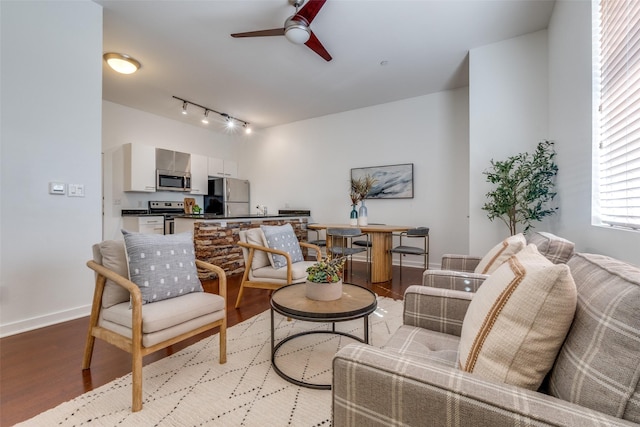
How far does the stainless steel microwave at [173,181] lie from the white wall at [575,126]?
5962 mm

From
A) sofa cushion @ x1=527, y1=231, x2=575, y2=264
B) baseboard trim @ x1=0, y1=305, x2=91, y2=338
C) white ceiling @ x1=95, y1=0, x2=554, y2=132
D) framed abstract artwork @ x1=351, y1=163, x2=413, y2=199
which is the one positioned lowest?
baseboard trim @ x1=0, y1=305, x2=91, y2=338

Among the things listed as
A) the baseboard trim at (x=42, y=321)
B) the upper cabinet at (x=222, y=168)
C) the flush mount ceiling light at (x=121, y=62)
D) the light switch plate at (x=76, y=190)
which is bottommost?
the baseboard trim at (x=42, y=321)

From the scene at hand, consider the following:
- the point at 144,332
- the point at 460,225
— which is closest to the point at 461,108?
the point at 460,225

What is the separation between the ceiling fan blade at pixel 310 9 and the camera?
7.98 ft

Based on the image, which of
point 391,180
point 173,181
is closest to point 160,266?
point 391,180

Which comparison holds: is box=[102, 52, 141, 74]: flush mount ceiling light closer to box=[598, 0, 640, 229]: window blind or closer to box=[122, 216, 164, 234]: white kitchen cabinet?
box=[122, 216, 164, 234]: white kitchen cabinet

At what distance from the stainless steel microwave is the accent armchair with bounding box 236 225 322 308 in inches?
134

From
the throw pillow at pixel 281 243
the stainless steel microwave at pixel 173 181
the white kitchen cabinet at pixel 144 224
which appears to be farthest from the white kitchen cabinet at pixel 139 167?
the throw pillow at pixel 281 243

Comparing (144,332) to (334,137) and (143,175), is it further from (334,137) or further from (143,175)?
(334,137)

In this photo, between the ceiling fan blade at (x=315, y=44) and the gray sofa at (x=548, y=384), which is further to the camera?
the ceiling fan blade at (x=315, y=44)

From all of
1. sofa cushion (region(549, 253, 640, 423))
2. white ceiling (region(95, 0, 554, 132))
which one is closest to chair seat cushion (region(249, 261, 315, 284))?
sofa cushion (region(549, 253, 640, 423))

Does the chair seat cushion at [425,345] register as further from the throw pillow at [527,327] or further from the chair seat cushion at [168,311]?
the chair seat cushion at [168,311]

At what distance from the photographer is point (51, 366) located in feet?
6.09

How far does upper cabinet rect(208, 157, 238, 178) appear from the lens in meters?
6.44
